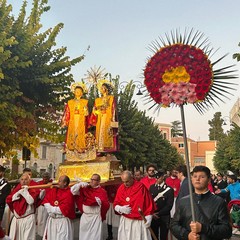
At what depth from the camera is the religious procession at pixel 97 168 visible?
162 inches

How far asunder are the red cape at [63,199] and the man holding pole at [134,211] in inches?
41.4

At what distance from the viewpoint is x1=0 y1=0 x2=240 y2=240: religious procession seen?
4113 millimetres

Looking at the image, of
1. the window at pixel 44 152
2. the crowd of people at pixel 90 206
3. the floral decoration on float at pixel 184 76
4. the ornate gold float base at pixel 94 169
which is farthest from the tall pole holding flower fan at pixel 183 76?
the window at pixel 44 152

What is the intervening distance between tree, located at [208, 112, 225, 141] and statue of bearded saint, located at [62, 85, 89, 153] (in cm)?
8215

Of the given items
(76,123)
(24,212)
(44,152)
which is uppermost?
(44,152)

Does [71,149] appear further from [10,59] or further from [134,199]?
[134,199]

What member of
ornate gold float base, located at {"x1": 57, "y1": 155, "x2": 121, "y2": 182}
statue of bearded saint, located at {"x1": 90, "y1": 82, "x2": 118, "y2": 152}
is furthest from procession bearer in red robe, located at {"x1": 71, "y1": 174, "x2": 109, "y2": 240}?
statue of bearded saint, located at {"x1": 90, "y1": 82, "x2": 118, "y2": 152}

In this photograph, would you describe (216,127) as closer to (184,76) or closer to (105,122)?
(105,122)

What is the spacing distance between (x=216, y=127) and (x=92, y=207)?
9009 cm

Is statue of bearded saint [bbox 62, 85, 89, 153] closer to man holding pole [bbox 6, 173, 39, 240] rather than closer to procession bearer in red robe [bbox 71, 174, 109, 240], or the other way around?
procession bearer in red robe [bbox 71, 174, 109, 240]

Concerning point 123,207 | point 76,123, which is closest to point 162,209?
point 123,207

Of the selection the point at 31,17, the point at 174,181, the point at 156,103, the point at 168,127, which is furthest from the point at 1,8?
the point at 168,127

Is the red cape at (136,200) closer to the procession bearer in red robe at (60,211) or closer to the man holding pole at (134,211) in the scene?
the man holding pole at (134,211)

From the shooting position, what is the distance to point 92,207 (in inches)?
328
